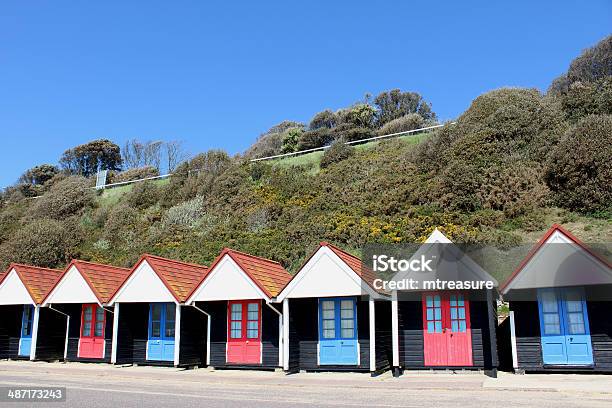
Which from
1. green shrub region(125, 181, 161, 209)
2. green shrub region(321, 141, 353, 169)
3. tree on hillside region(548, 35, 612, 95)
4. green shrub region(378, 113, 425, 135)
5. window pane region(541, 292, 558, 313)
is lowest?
window pane region(541, 292, 558, 313)

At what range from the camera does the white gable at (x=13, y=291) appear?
Result: 67.4ft

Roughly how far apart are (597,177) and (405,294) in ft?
55.4

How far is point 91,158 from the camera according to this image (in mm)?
79188

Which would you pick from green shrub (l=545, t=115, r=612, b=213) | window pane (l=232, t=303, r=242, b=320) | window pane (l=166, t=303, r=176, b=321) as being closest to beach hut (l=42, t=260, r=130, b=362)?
window pane (l=166, t=303, r=176, b=321)

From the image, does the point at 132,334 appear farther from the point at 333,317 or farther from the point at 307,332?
the point at 333,317

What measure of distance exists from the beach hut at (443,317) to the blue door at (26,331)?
15497 mm

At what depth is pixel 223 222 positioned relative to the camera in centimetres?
3641

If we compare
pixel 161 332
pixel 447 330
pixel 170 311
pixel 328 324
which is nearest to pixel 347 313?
pixel 328 324

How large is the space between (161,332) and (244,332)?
337cm

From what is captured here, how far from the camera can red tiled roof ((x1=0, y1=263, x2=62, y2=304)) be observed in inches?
805

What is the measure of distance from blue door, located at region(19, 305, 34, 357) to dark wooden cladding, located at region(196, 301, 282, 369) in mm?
8751

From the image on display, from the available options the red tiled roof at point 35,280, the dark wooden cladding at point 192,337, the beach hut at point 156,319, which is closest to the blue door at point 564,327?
the beach hut at point 156,319

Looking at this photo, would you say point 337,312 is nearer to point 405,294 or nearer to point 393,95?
point 405,294

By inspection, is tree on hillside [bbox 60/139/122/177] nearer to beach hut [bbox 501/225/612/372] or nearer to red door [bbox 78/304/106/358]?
red door [bbox 78/304/106/358]
